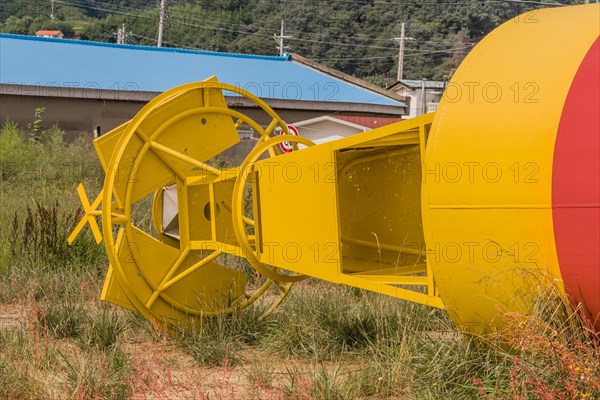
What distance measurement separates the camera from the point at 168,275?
6746 mm

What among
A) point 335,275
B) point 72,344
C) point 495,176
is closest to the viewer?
point 495,176

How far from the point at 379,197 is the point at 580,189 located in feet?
9.81

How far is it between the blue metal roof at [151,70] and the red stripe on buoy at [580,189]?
19.2 metres

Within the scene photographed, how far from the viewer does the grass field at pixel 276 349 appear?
161 inches

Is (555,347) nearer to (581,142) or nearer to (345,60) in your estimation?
(581,142)

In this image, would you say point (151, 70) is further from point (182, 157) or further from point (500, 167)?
point (500, 167)

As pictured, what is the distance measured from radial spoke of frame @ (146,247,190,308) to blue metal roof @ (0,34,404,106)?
15.9 m

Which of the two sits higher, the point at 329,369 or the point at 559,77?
the point at 559,77

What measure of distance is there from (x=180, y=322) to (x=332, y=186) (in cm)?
206

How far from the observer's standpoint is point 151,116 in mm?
6633

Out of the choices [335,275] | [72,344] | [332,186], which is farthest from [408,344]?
[72,344]

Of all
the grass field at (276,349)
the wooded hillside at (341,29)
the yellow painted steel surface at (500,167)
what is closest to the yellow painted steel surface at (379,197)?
the yellow painted steel surface at (500,167)

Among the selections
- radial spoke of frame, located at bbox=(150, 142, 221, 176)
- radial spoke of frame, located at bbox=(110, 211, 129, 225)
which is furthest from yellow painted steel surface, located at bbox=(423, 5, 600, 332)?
radial spoke of frame, located at bbox=(110, 211, 129, 225)

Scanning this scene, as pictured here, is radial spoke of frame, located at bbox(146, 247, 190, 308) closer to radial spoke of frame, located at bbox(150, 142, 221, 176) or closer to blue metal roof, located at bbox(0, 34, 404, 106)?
radial spoke of frame, located at bbox(150, 142, 221, 176)
